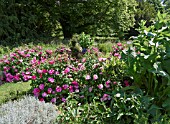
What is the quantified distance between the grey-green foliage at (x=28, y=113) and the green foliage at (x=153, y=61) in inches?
43.6

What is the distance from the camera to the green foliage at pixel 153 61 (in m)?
2.78

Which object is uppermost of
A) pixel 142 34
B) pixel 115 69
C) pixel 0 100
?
pixel 142 34

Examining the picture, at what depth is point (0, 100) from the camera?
12.2 feet

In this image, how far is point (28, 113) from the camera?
8.93 feet

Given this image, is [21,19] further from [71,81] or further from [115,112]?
[115,112]

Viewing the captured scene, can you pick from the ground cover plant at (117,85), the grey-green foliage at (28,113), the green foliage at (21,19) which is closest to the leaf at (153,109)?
the ground cover plant at (117,85)

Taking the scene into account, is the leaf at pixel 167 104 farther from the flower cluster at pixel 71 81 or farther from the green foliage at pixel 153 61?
the flower cluster at pixel 71 81

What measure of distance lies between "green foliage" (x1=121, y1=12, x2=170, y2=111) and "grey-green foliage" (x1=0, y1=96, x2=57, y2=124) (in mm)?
1107

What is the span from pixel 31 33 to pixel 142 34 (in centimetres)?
878

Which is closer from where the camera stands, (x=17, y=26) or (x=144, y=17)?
(x=17, y=26)

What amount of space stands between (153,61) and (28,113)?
60.9 inches

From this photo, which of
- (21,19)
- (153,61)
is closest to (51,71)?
(153,61)

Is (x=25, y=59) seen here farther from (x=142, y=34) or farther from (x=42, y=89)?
(x=142, y=34)

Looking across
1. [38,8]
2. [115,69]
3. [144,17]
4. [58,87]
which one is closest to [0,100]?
[58,87]
